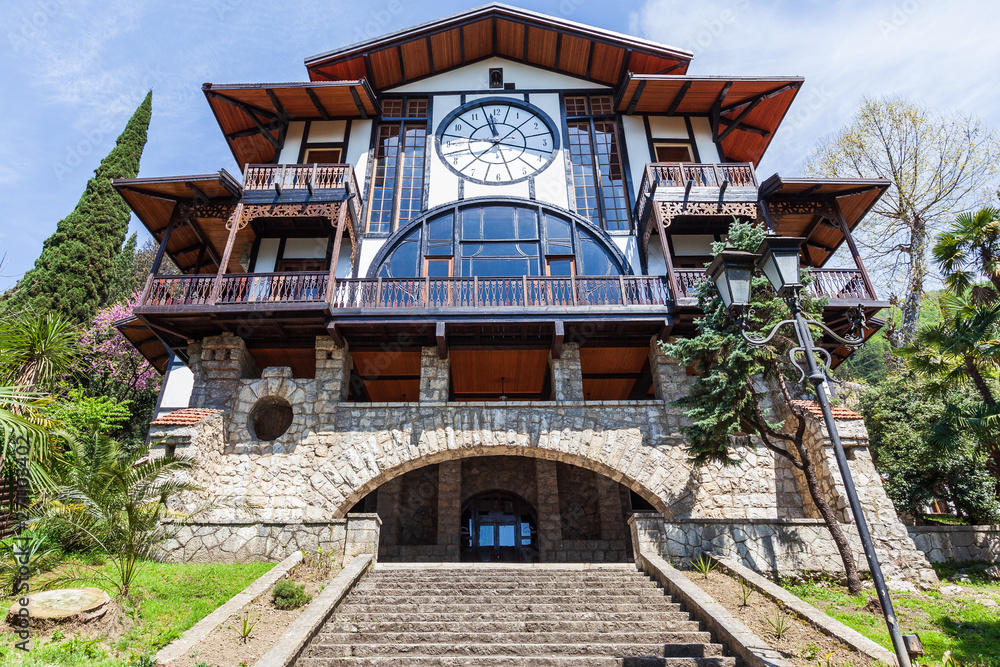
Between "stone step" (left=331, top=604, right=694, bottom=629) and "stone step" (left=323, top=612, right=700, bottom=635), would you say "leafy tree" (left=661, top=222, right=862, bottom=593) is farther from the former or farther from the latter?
"stone step" (left=323, top=612, right=700, bottom=635)

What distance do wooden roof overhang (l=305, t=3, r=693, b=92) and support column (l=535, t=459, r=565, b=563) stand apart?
12.4 meters

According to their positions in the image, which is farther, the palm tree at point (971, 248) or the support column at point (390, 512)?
the support column at point (390, 512)

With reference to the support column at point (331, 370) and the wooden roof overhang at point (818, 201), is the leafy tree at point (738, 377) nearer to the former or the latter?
the wooden roof overhang at point (818, 201)

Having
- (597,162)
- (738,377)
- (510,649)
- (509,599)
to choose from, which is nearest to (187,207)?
(597,162)

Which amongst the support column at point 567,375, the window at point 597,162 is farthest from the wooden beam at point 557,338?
the window at point 597,162

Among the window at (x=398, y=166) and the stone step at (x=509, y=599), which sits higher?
the window at (x=398, y=166)

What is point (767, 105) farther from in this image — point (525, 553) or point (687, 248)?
point (525, 553)

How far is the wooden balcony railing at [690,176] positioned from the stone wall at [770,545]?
7.89 m

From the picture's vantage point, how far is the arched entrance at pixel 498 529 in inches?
631

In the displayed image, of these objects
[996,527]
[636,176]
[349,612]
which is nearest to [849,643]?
[349,612]

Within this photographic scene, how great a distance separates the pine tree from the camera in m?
18.0

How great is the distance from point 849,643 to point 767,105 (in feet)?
48.3

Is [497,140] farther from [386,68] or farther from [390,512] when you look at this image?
[390,512]

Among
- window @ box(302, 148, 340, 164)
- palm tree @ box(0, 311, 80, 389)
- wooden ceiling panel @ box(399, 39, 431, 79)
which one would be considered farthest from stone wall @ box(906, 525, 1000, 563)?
wooden ceiling panel @ box(399, 39, 431, 79)
